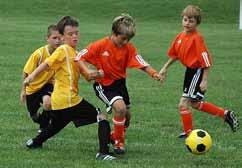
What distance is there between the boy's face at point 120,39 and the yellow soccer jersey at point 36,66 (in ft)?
3.39

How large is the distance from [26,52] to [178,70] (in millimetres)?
5799

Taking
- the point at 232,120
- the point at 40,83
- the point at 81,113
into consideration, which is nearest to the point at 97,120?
the point at 81,113

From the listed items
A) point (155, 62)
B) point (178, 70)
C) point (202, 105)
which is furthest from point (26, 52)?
point (202, 105)

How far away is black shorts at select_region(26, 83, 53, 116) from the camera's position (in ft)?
28.6

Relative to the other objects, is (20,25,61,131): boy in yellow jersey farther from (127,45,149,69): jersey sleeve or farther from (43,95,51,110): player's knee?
(127,45,149,69): jersey sleeve

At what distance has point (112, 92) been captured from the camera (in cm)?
782

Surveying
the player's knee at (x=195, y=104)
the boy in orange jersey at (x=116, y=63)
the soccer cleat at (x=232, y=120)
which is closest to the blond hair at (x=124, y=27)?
the boy in orange jersey at (x=116, y=63)

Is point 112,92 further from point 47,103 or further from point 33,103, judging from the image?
point 33,103

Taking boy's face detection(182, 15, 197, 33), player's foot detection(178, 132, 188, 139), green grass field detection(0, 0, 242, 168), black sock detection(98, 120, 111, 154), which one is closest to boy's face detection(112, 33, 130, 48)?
black sock detection(98, 120, 111, 154)

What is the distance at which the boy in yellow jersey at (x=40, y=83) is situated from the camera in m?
8.41

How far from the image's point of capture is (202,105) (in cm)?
939

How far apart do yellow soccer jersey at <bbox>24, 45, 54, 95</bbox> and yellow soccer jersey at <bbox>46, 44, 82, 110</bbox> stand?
0.74 meters

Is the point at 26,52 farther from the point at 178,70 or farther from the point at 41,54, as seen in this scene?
the point at 41,54

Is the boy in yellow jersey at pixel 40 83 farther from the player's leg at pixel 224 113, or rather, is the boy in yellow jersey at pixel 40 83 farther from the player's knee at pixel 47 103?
the player's leg at pixel 224 113
